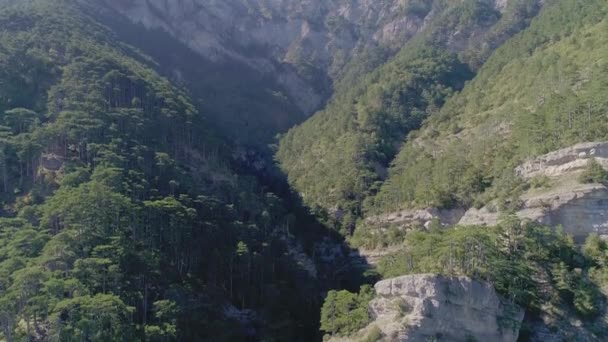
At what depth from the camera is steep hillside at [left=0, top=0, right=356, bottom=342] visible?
157 ft

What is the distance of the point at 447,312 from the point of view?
47.6m

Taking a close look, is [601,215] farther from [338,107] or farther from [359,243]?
[338,107]

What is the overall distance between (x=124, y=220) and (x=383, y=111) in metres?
58.7

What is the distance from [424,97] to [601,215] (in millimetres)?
60072

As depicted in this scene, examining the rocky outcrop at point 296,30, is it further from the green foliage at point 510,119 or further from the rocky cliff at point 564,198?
the rocky cliff at point 564,198

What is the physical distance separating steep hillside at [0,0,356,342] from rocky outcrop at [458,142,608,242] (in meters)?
25.0

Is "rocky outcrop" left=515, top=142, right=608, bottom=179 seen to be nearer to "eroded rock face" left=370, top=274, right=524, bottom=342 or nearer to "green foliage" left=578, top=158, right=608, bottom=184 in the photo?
"green foliage" left=578, top=158, right=608, bottom=184

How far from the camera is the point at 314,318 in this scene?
62.6 m

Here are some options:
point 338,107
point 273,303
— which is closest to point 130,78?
point 338,107

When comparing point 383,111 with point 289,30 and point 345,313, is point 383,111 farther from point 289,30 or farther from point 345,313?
point 289,30

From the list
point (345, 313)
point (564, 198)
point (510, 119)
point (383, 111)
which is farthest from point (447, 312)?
point (383, 111)

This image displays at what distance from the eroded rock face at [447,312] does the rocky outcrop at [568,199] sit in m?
10.8

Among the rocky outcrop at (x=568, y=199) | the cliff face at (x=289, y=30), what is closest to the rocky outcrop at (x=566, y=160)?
the rocky outcrop at (x=568, y=199)

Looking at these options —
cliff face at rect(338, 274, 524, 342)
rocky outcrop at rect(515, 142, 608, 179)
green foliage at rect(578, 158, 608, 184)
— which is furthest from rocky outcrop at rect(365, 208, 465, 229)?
cliff face at rect(338, 274, 524, 342)
